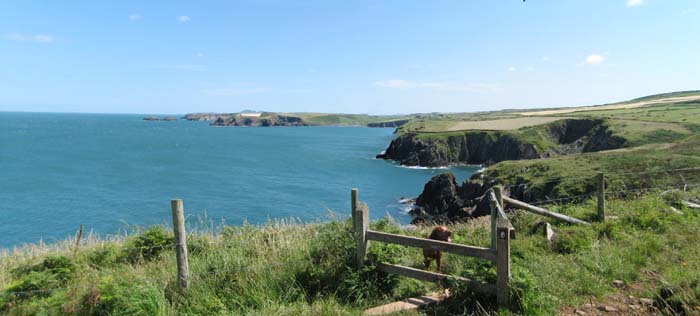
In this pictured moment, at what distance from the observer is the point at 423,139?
361 feet

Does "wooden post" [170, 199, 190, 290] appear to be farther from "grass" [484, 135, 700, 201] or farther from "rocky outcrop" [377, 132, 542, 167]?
"rocky outcrop" [377, 132, 542, 167]

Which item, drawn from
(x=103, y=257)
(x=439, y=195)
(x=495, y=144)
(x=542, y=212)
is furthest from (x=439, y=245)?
(x=495, y=144)

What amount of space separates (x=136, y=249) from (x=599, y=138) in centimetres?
9996

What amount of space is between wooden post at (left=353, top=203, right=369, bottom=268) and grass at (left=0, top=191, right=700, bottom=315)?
10.3 inches

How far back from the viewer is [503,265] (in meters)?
6.56

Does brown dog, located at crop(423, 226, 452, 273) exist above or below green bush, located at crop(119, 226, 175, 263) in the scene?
above

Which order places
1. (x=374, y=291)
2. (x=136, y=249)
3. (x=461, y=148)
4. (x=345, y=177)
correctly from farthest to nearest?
1. (x=461, y=148)
2. (x=345, y=177)
3. (x=136, y=249)
4. (x=374, y=291)

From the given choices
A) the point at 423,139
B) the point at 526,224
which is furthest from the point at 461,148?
the point at 526,224

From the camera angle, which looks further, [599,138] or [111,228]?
[599,138]

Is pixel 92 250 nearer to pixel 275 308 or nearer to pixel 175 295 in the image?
pixel 175 295

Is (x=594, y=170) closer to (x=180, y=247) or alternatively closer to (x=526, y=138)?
(x=180, y=247)

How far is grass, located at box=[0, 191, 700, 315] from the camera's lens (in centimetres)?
698

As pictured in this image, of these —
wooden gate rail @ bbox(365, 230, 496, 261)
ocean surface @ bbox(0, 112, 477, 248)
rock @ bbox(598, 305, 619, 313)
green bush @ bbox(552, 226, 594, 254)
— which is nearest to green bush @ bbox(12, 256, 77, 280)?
wooden gate rail @ bbox(365, 230, 496, 261)

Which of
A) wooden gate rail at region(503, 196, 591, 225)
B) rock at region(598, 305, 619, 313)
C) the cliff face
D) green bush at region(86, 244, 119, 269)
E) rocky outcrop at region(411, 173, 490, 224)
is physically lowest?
rocky outcrop at region(411, 173, 490, 224)
